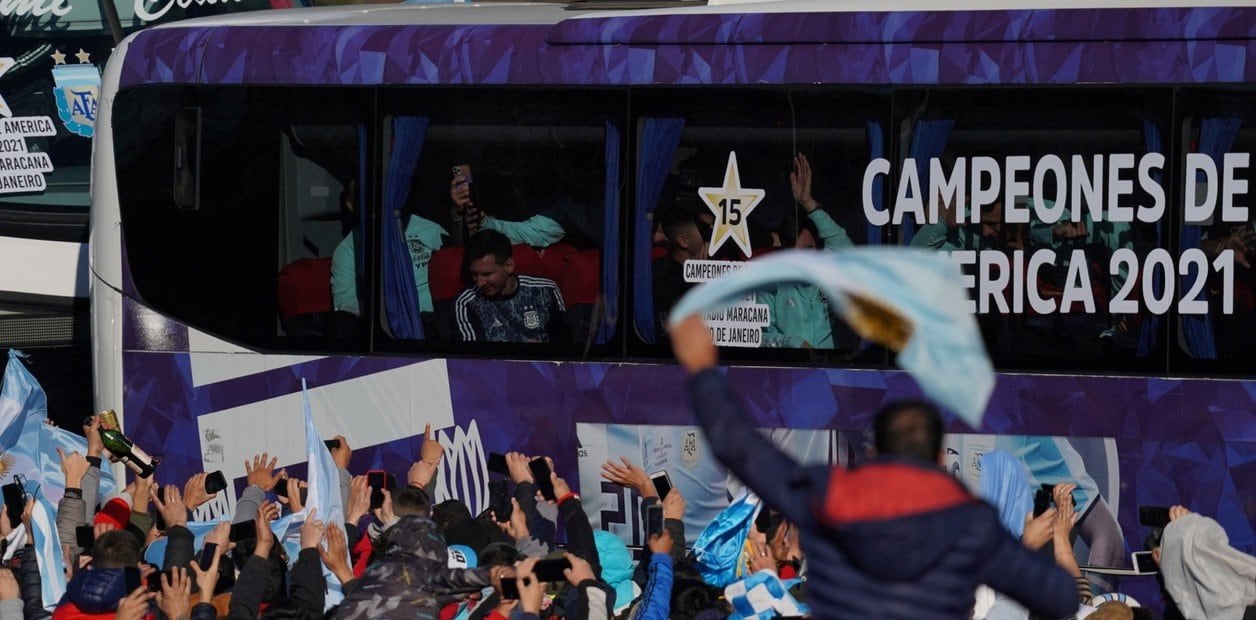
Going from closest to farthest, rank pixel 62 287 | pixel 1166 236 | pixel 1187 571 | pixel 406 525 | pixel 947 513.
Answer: pixel 947 513, pixel 406 525, pixel 1187 571, pixel 1166 236, pixel 62 287

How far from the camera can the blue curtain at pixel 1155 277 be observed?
28.6 feet

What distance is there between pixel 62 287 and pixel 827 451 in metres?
9.12

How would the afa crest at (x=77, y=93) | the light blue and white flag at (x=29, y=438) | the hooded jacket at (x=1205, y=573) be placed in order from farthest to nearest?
the afa crest at (x=77, y=93)
the light blue and white flag at (x=29, y=438)
the hooded jacket at (x=1205, y=573)

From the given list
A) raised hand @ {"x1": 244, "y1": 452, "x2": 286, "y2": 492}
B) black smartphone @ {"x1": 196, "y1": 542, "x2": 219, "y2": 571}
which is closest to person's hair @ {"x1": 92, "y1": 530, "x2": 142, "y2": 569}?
black smartphone @ {"x1": 196, "y1": 542, "x2": 219, "y2": 571}

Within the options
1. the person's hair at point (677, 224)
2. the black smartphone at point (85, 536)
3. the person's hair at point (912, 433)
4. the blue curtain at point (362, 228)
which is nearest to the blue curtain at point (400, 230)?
the blue curtain at point (362, 228)

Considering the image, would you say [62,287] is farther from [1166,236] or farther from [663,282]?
[1166,236]

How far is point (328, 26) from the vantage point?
10.1 meters

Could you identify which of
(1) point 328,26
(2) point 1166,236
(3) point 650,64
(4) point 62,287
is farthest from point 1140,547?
(4) point 62,287

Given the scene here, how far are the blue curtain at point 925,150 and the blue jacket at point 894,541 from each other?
5.35 meters

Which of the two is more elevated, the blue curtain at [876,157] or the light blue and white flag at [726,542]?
the blue curtain at [876,157]

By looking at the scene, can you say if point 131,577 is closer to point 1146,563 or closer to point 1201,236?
point 1146,563

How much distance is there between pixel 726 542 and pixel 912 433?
11.4 feet

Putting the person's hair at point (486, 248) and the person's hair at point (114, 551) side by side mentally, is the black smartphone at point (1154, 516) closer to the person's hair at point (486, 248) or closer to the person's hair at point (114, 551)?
the person's hair at point (486, 248)

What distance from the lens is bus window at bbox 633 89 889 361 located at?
9.17m
